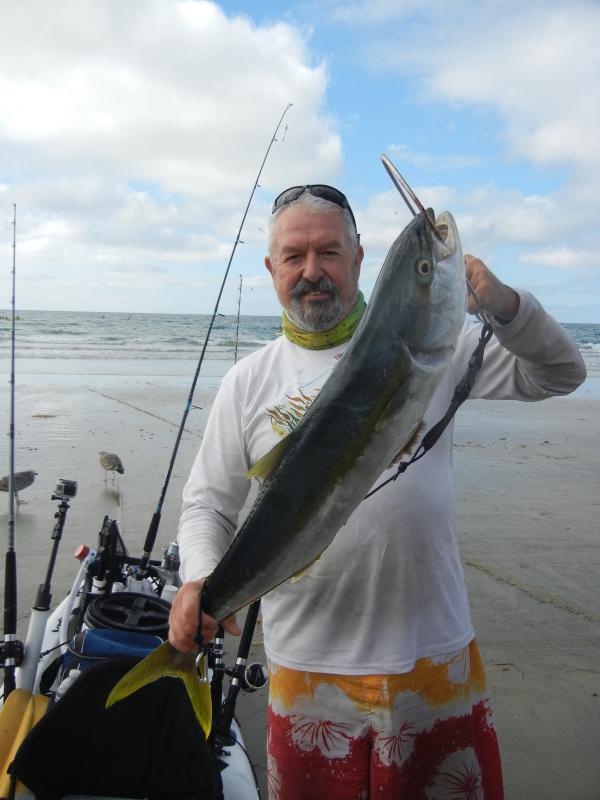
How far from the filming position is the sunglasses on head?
2.66m

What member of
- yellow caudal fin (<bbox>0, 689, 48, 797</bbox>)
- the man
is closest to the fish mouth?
A: the man

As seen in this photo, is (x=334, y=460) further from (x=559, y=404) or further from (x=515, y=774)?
(x=559, y=404)

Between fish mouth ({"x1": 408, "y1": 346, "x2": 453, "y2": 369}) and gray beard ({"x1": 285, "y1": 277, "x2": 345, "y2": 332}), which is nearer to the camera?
fish mouth ({"x1": 408, "y1": 346, "x2": 453, "y2": 369})

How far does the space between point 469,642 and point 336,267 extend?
1.57 metres

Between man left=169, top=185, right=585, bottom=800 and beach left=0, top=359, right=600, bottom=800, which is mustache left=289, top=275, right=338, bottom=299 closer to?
man left=169, top=185, right=585, bottom=800

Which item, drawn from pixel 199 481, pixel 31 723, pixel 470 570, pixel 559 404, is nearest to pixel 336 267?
pixel 199 481

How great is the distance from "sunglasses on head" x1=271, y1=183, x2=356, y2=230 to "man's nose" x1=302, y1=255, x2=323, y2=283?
0.27 meters

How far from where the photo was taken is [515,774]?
371 centimetres

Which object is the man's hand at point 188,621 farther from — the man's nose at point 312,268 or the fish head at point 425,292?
the man's nose at point 312,268

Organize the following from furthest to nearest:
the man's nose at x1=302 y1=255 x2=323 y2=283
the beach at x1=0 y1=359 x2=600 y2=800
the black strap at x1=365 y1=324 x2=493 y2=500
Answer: the beach at x1=0 y1=359 x2=600 y2=800, the man's nose at x1=302 y1=255 x2=323 y2=283, the black strap at x1=365 y1=324 x2=493 y2=500

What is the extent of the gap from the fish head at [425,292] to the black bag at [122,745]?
1.98 meters

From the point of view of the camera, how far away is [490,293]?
2055 mm

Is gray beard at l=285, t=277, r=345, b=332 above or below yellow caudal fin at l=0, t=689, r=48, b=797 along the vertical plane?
above

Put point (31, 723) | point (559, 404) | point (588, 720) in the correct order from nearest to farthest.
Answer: point (31, 723) < point (588, 720) < point (559, 404)
